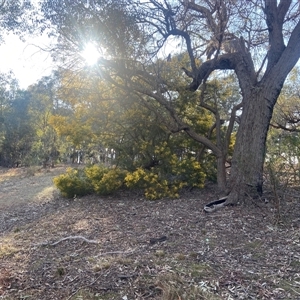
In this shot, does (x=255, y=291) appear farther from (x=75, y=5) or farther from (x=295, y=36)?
(x=75, y=5)

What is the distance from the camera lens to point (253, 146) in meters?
5.68

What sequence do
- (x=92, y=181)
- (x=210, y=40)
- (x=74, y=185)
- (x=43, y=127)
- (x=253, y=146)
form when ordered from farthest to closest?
(x=43, y=127), (x=74, y=185), (x=92, y=181), (x=210, y=40), (x=253, y=146)

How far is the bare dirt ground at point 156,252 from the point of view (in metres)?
2.81

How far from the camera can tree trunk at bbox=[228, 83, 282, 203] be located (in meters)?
5.58

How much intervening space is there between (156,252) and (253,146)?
2.94 metres

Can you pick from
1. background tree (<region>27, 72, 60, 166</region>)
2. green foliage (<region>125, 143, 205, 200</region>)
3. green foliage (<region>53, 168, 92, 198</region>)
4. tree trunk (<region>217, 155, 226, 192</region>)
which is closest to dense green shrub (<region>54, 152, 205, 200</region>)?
green foliage (<region>125, 143, 205, 200</region>)

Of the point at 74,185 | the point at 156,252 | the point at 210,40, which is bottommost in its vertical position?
the point at 156,252

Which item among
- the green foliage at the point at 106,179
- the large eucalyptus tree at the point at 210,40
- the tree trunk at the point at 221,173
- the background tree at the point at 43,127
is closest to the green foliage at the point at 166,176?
the green foliage at the point at 106,179

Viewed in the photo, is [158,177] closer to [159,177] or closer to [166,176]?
[159,177]

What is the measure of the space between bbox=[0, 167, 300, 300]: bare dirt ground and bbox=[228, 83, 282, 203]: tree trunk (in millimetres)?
351

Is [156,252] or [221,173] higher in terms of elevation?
[221,173]

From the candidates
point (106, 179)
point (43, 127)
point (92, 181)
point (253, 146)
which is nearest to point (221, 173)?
point (253, 146)

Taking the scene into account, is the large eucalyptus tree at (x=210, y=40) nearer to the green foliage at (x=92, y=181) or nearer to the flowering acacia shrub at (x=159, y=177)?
the flowering acacia shrub at (x=159, y=177)

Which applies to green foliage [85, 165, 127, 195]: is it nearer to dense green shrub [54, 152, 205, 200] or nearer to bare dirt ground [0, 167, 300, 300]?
dense green shrub [54, 152, 205, 200]
